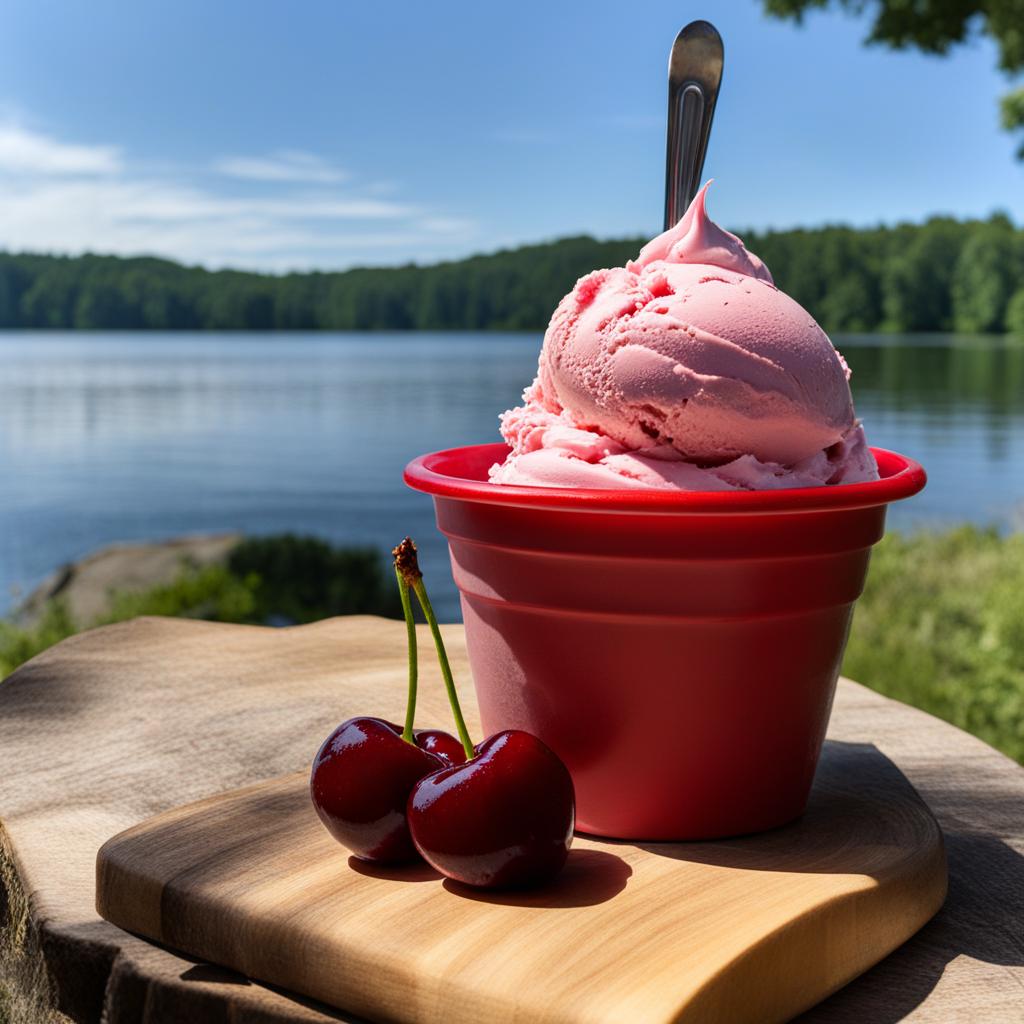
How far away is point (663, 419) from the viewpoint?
130 centimetres

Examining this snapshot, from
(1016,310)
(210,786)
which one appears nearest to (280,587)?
(210,786)

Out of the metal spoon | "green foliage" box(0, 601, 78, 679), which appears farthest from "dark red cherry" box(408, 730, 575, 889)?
"green foliage" box(0, 601, 78, 679)

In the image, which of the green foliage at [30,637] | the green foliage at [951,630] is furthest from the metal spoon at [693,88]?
the green foliage at [30,637]

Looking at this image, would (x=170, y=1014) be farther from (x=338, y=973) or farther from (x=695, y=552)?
(x=695, y=552)

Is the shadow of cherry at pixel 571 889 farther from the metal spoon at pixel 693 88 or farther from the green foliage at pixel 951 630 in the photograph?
the green foliage at pixel 951 630

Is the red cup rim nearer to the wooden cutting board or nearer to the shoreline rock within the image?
the wooden cutting board

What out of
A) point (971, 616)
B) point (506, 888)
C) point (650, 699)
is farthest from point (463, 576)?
point (971, 616)

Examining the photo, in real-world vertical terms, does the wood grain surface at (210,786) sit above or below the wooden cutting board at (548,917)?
below

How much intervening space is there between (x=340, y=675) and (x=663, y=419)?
1.02 metres

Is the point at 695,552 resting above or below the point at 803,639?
above

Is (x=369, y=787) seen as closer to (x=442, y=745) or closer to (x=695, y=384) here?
(x=442, y=745)

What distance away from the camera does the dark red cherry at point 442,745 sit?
1307 millimetres

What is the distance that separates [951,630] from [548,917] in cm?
577

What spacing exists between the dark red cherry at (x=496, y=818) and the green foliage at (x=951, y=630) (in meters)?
3.56
